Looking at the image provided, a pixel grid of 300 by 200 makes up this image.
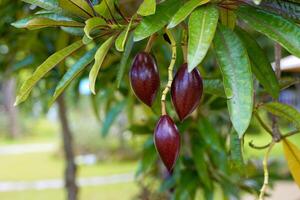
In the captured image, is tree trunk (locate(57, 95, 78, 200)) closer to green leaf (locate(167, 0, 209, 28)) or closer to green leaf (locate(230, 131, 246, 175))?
green leaf (locate(230, 131, 246, 175))

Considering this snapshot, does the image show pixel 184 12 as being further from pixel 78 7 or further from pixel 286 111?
pixel 286 111

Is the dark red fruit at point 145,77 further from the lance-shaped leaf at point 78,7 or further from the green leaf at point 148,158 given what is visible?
the green leaf at point 148,158

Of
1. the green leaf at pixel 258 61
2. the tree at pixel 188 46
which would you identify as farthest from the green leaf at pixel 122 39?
the green leaf at pixel 258 61

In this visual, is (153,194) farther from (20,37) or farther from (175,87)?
(175,87)

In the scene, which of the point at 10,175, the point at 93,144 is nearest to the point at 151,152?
the point at 10,175

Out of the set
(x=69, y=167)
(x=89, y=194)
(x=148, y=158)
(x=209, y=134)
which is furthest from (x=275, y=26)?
(x=89, y=194)

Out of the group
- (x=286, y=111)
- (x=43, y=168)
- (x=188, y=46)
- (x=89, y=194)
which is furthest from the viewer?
(x=43, y=168)
